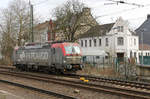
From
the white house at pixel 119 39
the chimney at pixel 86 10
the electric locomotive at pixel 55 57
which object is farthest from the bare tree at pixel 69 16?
Answer: the white house at pixel 119 39

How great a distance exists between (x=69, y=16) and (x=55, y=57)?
9.71 meters

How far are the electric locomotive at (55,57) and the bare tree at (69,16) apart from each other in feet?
20.2

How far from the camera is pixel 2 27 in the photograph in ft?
128

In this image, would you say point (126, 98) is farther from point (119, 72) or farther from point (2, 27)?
point (2, 27)

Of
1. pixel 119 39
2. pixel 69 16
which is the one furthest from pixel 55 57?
pixel 119 39

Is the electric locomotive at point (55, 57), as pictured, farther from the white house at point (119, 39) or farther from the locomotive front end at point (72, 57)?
the white house at point (119, 39)

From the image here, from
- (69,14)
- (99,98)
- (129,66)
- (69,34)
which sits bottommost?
(99,98)

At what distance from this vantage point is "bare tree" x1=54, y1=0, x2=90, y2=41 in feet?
91.0

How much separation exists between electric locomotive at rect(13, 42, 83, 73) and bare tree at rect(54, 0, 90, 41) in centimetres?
616

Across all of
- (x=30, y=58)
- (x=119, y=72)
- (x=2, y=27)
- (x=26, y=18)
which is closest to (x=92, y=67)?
(x=119, y=72)

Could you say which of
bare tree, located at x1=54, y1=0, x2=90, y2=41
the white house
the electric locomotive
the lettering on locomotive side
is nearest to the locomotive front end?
the electric locomotive

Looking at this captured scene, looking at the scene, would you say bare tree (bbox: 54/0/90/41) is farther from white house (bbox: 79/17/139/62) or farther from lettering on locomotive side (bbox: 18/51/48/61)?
white house (bbox: 79/17/139/62)

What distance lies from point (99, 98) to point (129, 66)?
9.02 m

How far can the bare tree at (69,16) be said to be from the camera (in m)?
27.8
